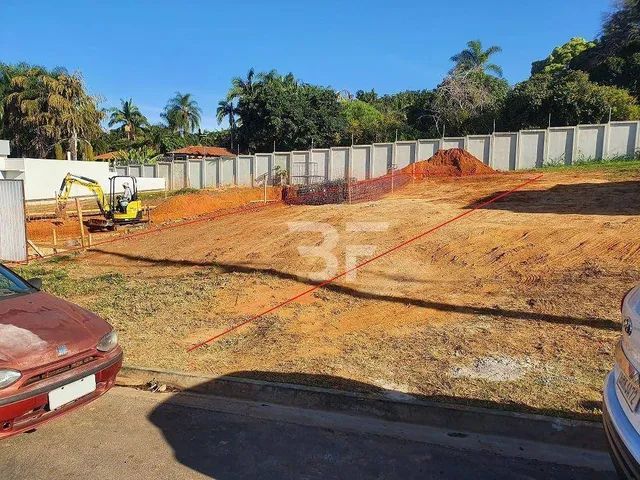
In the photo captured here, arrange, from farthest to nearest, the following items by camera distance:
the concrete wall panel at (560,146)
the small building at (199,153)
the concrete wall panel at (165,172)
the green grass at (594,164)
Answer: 1. the small building at (199,153)
2. the concrete wall panel at (165,172)
3. the concrete wall panel at (560,146)
4. the green grass at (594,164)

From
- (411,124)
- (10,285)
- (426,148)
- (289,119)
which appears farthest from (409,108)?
(10,285)

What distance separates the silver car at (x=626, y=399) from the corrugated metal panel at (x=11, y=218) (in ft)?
40.0

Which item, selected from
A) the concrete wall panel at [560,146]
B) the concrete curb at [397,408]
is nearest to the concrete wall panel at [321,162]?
the concrete wall panel at [560,146]

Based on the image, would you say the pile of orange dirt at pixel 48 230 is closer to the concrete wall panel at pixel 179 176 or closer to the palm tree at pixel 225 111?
the concrete wall panel at pixel 179 176

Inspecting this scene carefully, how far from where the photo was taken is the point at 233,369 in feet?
16.8

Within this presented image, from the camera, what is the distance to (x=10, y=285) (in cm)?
469

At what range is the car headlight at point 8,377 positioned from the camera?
3.28 m

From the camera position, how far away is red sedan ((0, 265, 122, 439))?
3.34 metres

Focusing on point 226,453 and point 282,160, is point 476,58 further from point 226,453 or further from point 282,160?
point 226,453

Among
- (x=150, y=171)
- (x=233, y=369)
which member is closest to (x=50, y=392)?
(x=233, y=369)

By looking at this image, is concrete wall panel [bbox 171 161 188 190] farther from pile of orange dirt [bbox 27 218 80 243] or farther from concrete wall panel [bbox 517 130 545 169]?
concrete wall panel [bbox 517 130 545 169]

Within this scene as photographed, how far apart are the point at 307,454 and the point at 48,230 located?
695 inches

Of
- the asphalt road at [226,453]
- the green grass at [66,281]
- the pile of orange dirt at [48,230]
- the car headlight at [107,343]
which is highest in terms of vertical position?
the car headlight at [107,343]

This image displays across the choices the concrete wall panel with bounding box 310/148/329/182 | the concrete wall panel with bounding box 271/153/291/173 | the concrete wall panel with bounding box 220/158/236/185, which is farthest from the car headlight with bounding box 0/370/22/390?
the concrete wall panel with bounding box 220/158/236/185
